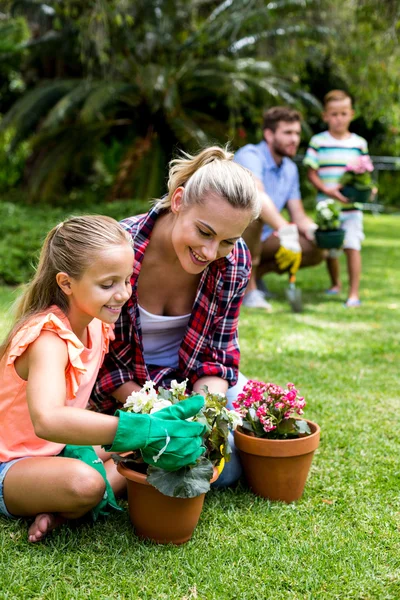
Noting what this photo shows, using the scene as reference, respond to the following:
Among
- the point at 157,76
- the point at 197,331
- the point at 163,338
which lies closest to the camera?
the point at 197,331

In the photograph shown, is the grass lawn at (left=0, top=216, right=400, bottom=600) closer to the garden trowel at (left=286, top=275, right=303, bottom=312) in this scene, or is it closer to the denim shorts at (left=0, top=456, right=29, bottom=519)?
the denim shorts at (left=0, top=456, right=29, bottom=519)

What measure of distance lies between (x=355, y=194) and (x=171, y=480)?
4455mm

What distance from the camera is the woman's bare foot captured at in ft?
7.09

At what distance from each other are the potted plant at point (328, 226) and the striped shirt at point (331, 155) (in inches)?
16.8

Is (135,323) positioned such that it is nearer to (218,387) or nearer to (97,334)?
(97,334)

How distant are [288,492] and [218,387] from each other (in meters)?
0.46

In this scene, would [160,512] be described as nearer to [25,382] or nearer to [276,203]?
[25,382]

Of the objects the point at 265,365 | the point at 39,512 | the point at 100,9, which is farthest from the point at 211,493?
the point at 100,9

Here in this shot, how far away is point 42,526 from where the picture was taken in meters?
2.16

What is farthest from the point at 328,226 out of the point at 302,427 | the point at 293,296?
the point at 302,427

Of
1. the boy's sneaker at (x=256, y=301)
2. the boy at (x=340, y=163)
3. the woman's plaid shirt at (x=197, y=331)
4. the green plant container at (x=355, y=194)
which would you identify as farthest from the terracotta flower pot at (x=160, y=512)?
the green plant container at (x=355, y=194)

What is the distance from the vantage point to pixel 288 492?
2.50m

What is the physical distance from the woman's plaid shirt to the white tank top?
0.07 meters

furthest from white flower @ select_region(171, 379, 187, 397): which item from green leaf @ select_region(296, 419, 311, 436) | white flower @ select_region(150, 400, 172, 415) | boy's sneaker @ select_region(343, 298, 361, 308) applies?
boy's sneaker @ select_region(343, 298, 361, 308)
